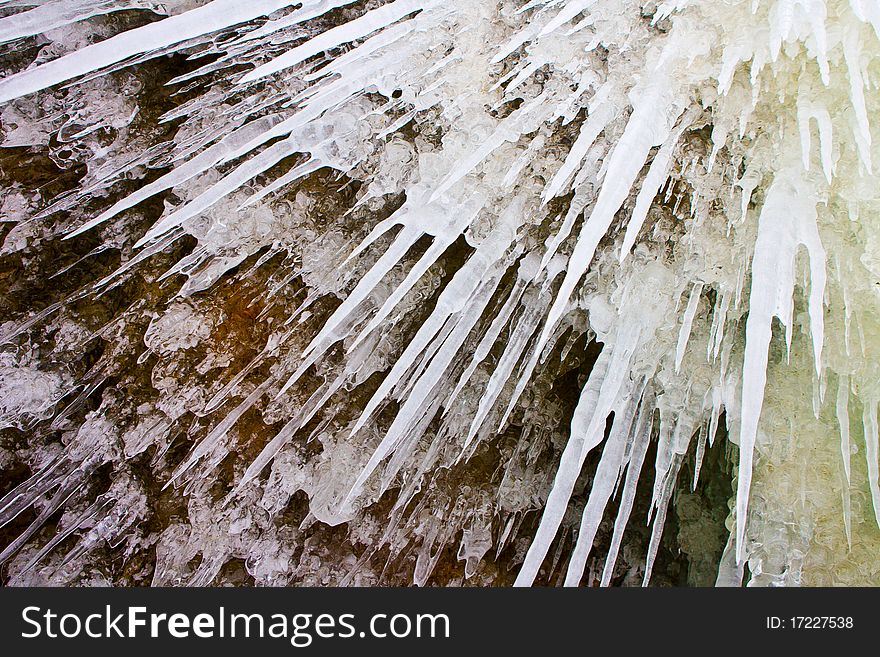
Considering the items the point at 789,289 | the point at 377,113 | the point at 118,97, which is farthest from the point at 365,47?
the point at 789,289

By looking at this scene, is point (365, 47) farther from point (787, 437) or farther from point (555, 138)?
point (787, 437)

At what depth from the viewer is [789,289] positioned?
1.15 meters

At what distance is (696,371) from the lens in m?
1.34

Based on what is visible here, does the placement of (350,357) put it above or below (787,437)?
above

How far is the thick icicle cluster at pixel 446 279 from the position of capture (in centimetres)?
119

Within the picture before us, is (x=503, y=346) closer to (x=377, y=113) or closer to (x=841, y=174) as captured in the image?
(x=377, y=113)

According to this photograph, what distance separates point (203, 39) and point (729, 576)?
144 centimetres

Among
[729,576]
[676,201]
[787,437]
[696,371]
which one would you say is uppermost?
[676,201]

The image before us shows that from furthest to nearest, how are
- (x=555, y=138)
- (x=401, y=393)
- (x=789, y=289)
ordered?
(x=401, y=393) → (x=555, y=138) → (x=789, y=289)

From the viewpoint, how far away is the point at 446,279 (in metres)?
1.42

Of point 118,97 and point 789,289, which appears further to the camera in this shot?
point 118,97

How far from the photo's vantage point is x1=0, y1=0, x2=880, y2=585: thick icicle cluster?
1194 mm

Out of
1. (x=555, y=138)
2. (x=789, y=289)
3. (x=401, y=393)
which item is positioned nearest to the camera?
(x=789, y=289)

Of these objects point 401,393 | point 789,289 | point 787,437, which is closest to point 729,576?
point 787,437
